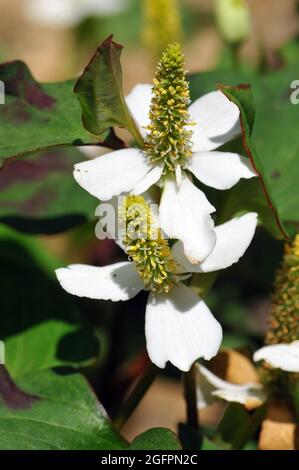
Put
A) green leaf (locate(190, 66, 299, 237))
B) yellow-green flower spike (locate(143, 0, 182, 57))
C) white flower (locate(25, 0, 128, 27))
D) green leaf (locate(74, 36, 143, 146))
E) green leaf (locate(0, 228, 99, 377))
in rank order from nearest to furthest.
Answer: green leaf (locate(74, 36, 143, 146)), green leaf (locate(190, 66, 299, 237)), green leaf (locate(0, 228, 99, 377)), yellow-green flower spike (locate(143, 0, 182, 57)), white flower (locate(25, 0, 128, 27))

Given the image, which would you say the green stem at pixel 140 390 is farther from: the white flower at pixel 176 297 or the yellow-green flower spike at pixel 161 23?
the yellow-green flower spike at pixel 161 23

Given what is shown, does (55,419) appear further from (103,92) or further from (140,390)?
(103,92)

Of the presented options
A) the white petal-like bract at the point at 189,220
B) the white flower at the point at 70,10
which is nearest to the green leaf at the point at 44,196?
the white petal-like bract at the point at 189,220

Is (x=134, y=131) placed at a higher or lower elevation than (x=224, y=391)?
higher

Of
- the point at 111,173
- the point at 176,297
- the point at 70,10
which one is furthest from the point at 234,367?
the point at 70,10

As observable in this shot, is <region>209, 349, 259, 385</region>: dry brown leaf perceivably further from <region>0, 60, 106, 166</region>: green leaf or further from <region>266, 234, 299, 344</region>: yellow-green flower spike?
<region>0, 60, 106, 166</region>: green leaf

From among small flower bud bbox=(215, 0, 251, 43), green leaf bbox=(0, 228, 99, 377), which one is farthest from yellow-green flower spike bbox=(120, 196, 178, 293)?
small flower bud bbox=(215, 0, 251, 43)
